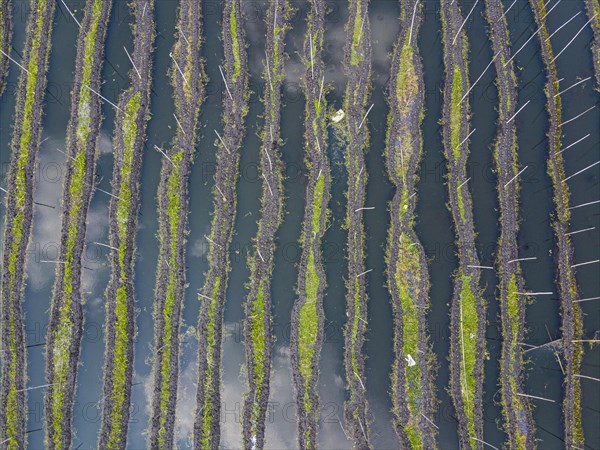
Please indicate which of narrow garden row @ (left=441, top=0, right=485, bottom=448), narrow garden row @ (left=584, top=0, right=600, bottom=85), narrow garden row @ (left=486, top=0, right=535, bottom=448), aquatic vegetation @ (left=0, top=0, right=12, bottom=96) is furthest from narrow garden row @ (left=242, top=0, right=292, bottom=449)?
narrow garden row @ (left=584, top=0, right=600, bottom=85)

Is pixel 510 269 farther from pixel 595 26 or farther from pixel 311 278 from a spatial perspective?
pixel 595 26

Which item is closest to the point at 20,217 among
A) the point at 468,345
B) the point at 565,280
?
the point at 468,345

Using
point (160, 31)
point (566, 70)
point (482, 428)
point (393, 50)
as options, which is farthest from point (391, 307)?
point (160, 31)

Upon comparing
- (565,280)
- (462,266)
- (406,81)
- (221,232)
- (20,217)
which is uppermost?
(406,81)

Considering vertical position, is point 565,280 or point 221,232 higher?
point 221,232

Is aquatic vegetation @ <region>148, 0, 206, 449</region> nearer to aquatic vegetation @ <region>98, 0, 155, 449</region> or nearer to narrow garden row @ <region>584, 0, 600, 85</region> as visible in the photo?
aquatic vegetation @ <region>98, 0, 155, 449</region>

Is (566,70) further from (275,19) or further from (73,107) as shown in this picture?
(73,107)
